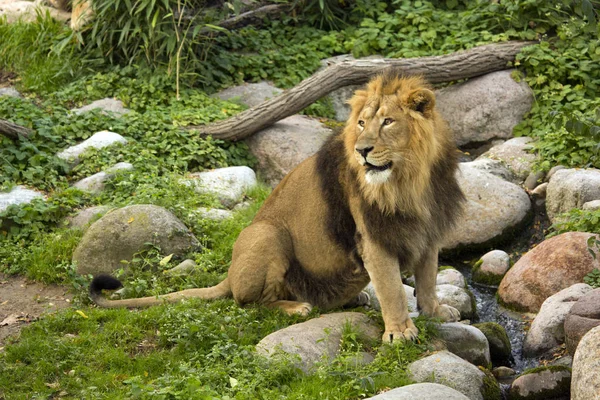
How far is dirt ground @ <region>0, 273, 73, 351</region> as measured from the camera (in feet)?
23.7

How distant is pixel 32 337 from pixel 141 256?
5.72ft

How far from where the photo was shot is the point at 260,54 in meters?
13.5

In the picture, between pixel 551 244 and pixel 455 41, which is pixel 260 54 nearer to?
pixel 455 41

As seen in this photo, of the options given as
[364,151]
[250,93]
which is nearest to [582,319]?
[364,151]

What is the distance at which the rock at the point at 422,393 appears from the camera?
17.1ft

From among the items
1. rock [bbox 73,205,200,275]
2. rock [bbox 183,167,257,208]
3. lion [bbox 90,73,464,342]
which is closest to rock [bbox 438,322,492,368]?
lion [bbox 90,73,464,342]

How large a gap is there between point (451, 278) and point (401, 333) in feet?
7.89

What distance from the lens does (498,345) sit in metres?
7.12

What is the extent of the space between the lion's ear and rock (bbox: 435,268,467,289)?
281cm

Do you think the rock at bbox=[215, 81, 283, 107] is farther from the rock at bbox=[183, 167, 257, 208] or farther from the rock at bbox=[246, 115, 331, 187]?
the rock at bbox=[183, 167, 257, 208]

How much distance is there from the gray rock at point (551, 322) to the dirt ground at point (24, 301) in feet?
13.5

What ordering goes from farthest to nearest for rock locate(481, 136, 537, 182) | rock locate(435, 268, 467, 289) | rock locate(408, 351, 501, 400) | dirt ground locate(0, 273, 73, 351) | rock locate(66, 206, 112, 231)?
rock locate(481, 136, 537, 182), rock locate(66, 206, 112, 231), rock locate(435, 268, 467, 289), dirt ground locate(0, 273, 73, 351), rock locate(408, 351, 501, 400)

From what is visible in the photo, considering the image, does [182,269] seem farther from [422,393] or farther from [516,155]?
[516,155]

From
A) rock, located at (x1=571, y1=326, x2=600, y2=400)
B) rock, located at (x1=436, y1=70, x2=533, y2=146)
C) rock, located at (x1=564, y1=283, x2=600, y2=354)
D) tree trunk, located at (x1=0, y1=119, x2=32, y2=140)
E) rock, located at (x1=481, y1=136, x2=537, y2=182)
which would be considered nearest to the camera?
rock, located at (x1=571, y1=326, x2=600, y2=400)
